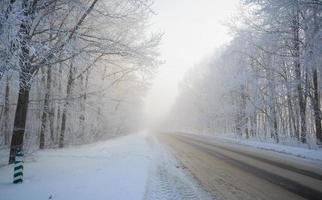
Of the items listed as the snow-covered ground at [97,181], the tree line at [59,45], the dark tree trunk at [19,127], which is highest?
the tree line at [59,45]

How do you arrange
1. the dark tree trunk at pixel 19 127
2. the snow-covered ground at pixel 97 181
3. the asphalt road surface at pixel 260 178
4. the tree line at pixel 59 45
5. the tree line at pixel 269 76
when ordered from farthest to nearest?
the tree line at pixel 269 76 → the dark tree trunk at pixel 19 127 → the tree line at pixel 59 45 → the snow-covered ground at pixel 97 181 → the asphalt road surface at pixel 260 178

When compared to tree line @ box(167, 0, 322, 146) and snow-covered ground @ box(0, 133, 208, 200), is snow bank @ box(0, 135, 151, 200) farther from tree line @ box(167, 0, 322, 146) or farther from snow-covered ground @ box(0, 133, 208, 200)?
tree line @ box(167, 0, 322, 146)

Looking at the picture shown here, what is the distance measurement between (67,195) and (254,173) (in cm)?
594

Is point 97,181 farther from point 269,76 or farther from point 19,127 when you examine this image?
point 269,76

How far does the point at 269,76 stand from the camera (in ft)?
87.8

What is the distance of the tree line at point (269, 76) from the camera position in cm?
1571

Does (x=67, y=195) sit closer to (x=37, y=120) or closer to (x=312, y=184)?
(x=312, y=184)

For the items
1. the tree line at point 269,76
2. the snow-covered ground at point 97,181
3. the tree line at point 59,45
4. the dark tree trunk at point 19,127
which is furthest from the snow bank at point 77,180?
the tree line at point 269,76

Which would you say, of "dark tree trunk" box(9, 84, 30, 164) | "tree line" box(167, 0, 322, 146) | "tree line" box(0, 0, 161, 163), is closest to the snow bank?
"dark tree trunk" box(9, 84, 30, 164)

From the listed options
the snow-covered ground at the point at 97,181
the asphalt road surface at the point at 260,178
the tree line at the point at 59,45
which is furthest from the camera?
the tree line at the point at 59,45

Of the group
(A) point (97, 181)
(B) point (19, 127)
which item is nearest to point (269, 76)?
(B) point (19, 127)

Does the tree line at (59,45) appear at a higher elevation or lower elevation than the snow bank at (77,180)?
higher

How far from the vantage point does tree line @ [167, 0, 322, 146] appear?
51.5 feet

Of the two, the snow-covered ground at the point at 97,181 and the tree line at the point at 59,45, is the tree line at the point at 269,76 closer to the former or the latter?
the tree line at the point at 59,45
